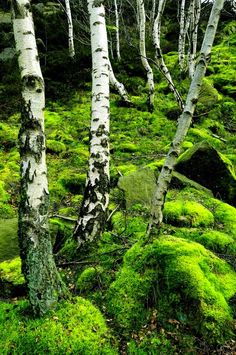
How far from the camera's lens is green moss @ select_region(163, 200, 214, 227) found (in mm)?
5309

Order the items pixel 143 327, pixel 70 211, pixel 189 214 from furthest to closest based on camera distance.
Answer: pixel 70 211 < pixel 189 214 < pixel 143 327

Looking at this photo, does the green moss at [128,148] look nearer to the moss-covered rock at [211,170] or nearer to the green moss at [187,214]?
the moss-covered rock at [211,170]

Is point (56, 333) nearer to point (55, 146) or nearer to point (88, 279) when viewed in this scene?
point (88, 279)

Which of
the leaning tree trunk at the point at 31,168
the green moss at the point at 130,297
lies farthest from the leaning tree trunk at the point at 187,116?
the leaning tree trunk at the point at 31,168

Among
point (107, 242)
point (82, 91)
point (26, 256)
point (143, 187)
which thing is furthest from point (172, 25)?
point (26, 256)

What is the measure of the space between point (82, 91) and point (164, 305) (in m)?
12.8

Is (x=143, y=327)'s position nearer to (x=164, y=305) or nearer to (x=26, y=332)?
(x=164, y=305)

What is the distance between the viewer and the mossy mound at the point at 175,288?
3.29 metres

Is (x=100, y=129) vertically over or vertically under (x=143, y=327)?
over

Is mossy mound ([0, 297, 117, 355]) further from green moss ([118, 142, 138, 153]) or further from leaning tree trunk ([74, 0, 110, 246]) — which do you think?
green moss ([118, 142, 138, 153])

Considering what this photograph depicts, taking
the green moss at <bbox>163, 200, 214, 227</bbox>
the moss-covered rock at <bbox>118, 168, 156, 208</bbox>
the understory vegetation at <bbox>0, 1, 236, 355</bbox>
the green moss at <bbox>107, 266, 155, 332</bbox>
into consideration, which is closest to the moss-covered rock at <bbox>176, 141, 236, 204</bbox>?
the understory vegetation at <bbox>0, 1, 236, 355</bbox>

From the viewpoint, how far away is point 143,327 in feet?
10.9

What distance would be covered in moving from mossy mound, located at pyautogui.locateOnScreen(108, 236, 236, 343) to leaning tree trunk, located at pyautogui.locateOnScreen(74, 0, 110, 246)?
76cm

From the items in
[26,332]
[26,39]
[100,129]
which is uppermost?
[26,39]
